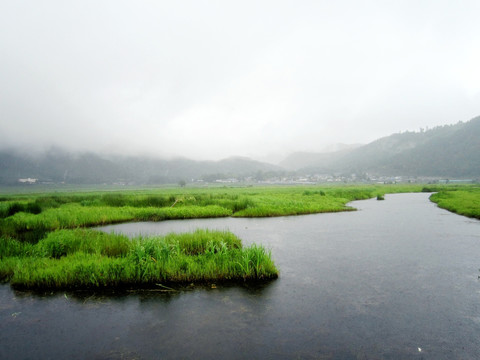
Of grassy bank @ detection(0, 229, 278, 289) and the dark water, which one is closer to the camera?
the dark water

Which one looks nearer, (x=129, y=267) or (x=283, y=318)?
(x=283, y=318)

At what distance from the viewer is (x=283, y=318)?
23.3 feet

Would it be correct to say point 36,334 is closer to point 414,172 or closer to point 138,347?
point 138,347

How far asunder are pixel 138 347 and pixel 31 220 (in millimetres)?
18963

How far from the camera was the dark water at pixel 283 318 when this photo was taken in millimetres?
5812

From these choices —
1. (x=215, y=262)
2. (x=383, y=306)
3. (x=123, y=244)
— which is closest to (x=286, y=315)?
(x=383, y=306)

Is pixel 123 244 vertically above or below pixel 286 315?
above

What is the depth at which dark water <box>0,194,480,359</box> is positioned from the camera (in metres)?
5.81

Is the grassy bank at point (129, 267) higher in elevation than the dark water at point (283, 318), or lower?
higher

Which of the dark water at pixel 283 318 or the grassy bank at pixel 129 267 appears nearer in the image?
the dark water at pixel 283 318

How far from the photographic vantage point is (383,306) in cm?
770

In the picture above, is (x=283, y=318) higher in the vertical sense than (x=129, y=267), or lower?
lower

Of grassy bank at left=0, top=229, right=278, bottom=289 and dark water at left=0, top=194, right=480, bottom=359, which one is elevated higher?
grassy bank at left=0, top=229, right=278, bottom=289

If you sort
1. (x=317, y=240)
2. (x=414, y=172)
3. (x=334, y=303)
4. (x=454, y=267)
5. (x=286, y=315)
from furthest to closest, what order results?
(x=414, y=172), (x=317, y=240), (x=454, y=267), (x=334, y=303), (x=286, y=315)
